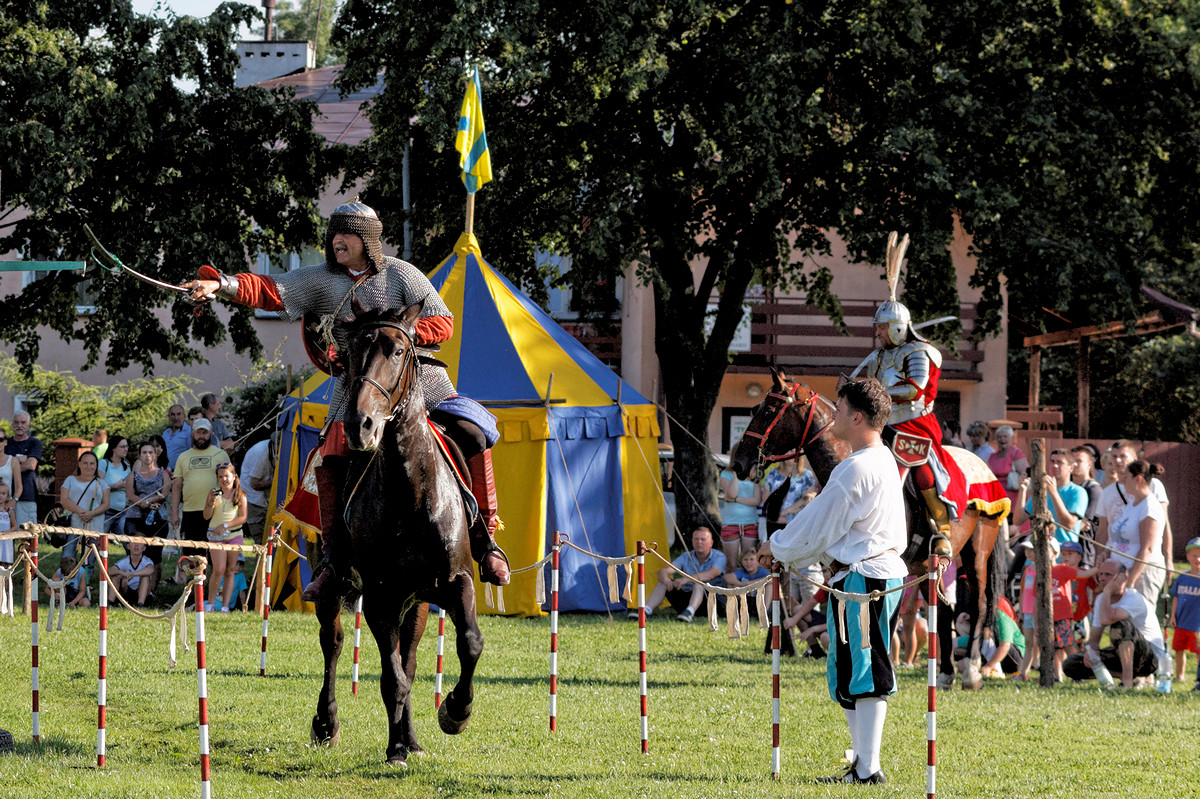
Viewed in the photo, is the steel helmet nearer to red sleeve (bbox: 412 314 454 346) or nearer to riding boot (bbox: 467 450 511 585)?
riding boot (bbox: 467 450 511 585)

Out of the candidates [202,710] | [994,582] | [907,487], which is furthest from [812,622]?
[202,710]

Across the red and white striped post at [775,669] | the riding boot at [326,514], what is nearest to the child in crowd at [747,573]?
the red and white striped post at [775,669]

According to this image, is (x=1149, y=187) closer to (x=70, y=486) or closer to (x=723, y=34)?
(x=723, y=34)

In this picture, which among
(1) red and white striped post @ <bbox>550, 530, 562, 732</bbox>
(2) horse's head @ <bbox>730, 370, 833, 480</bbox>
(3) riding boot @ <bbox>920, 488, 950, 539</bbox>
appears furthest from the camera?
(3) riding boot @ <bbox>920, 488, 950, 539</bbox>

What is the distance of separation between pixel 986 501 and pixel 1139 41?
8743 mm

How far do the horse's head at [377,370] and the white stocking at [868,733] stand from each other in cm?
262

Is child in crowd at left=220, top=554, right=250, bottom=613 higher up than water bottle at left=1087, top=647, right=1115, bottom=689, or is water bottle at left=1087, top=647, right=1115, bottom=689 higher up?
child in crowd at left=220, top=554, right=250, bottom=613

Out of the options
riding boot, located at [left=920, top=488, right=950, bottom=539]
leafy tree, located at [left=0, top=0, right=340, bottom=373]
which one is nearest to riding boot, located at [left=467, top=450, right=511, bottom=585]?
riding boot, located at [left=920, top=488, right=950, bottom=539]

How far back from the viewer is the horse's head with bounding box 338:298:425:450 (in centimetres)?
533

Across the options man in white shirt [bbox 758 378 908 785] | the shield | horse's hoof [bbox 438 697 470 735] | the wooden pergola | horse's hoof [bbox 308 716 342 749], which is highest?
the wooden pergola

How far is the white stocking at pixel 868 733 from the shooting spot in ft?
20.1

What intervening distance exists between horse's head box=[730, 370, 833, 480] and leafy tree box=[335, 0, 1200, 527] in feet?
20.3

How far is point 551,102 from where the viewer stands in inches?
659

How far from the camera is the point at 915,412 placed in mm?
9867
